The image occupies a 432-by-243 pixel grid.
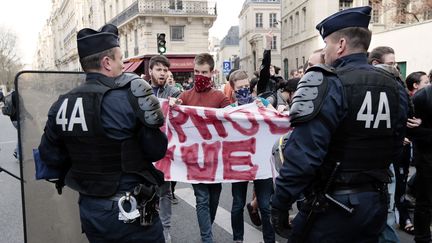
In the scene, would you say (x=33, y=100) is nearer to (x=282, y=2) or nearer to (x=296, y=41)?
(x=296, y=41)

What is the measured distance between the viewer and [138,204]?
252cm

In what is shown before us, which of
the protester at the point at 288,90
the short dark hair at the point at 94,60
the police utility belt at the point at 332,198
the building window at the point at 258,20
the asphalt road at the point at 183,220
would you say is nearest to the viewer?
the police utility belt at the point at 332,198

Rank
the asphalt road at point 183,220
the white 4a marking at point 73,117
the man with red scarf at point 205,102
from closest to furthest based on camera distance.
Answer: the white 4a marking at point 73,117
the man with red scarf at point 205,102
the asphalt road at point 183,220

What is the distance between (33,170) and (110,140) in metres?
1.15

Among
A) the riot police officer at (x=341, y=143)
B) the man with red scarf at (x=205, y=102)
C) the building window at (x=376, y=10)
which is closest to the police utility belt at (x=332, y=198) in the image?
the riot police officer at (x=341, y=143)

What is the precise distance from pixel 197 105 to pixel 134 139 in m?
1.94

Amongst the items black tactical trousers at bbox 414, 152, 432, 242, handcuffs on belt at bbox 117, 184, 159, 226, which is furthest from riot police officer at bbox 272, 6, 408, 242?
black tactical trousers at bbox 414, 152, 432, 242

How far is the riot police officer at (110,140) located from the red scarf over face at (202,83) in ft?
5.29

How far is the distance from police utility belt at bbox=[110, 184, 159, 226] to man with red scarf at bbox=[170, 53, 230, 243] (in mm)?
1497

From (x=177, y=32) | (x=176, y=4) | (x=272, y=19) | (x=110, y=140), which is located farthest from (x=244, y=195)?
(x=272, y=19)

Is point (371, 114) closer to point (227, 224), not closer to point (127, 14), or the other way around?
point (227, 224)

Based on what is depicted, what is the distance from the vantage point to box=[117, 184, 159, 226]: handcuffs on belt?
2.47 meters

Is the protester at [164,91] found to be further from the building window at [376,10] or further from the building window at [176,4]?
the building window at [176,4]

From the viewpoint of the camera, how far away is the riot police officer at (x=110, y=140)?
8.05ft
